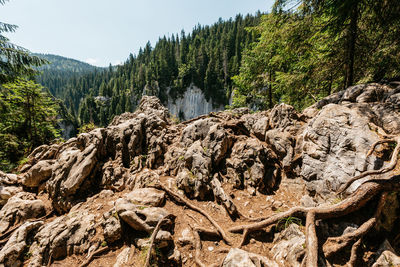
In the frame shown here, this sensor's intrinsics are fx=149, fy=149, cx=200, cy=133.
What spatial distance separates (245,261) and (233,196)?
253 centimetres

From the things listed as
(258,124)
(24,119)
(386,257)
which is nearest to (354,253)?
(386,257)

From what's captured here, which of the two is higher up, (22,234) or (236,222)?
(236,222)

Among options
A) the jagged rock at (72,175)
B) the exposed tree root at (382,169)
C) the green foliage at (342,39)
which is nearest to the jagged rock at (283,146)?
the exposed tree root at (382,169)

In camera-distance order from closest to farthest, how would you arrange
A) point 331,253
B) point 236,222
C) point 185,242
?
1. point 331,253
2. point 185,242
3. point 236,222

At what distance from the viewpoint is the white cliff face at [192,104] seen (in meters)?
65.9

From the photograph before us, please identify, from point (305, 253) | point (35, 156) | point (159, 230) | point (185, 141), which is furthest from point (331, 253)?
point (35, 156)

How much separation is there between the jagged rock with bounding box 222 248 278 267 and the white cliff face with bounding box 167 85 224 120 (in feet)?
202

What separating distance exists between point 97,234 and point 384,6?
1311 centimetres

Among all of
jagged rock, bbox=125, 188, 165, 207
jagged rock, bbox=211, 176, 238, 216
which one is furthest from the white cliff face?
jagged rock, bbox=125, 188, 165, 207

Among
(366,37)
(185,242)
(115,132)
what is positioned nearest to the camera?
(185,242)

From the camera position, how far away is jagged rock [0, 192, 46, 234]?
641 centimetres

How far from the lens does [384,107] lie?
4.93 meters

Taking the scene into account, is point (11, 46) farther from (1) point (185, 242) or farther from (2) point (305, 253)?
(2) point (305, 253)

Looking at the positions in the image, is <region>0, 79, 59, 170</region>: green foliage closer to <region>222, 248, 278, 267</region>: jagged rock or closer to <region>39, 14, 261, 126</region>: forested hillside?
<region>222, 248, 278, 267</region>: jagged rock
